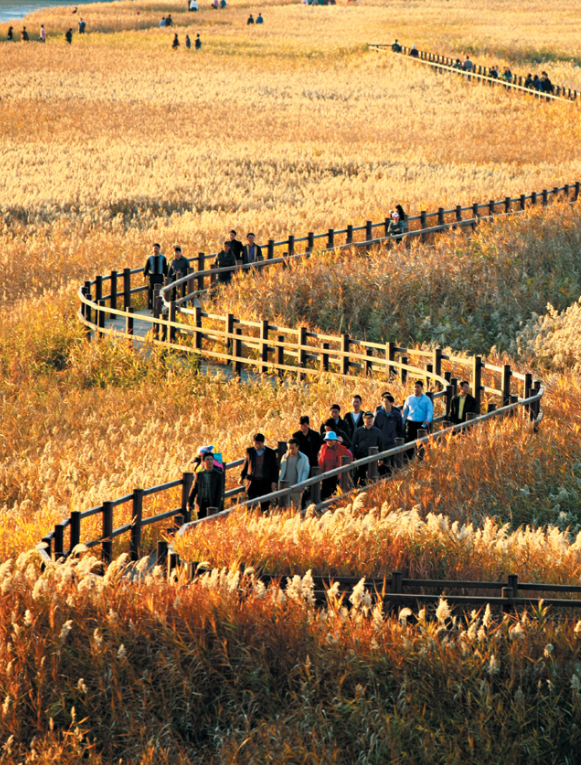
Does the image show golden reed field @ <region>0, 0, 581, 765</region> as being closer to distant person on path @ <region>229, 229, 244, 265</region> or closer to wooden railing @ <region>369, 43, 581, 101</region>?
distant person on path @ <region>229, 229, 244, 265</region>

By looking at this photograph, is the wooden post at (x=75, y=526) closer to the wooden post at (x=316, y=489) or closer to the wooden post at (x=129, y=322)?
the wooden post at (x=316, y=489)

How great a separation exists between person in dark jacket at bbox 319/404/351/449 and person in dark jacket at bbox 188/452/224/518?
1.84m

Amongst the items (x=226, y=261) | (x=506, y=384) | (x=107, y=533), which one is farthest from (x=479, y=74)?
(x=107, y=533)

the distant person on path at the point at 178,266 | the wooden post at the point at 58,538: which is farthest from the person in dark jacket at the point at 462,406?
the distant person on path at the point at 178,266

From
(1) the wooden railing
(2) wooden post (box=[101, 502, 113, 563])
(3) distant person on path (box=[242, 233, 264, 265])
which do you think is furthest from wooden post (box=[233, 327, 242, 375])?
(1) the wooden railing

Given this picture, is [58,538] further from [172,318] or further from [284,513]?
[172,318]

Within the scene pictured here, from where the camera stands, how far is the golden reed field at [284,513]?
22.3ft

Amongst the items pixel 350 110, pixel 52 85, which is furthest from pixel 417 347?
pixel 52 85

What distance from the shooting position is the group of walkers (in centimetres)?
971

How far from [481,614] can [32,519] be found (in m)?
4.83

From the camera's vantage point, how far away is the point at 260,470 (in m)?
10.2

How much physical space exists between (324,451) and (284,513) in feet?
4.61

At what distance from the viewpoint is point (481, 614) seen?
763 cm

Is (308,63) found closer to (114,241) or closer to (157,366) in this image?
(114,241)
